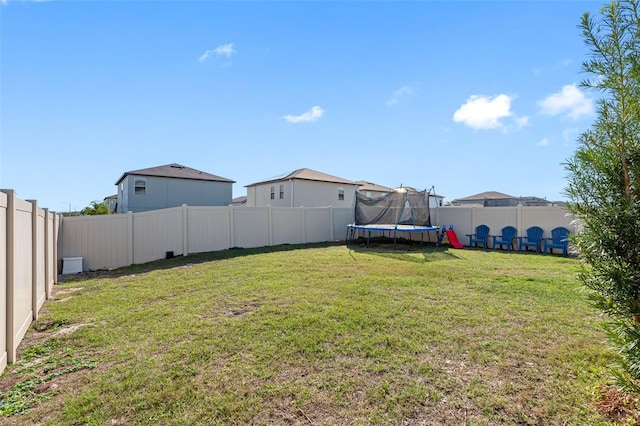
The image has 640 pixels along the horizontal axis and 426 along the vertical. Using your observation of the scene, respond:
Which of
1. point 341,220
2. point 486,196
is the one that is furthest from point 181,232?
point 486,196

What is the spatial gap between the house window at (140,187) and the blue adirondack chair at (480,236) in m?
16.7

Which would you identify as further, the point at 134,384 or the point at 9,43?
the point at 9,43

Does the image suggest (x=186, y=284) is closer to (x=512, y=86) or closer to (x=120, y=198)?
(x=512, y=86)

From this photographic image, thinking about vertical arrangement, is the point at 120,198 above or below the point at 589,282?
above

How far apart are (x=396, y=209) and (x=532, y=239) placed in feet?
16.3

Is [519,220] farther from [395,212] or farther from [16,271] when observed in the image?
[16,271]

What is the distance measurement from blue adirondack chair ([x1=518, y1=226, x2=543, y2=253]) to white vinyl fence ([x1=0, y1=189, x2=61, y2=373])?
13199 millimetres

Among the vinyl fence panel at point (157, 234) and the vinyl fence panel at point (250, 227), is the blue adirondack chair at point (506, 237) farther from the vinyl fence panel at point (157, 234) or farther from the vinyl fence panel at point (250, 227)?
the vinyl fence panel at point (157, 234)

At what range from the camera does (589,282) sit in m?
2.01

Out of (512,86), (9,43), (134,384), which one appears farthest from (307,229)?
(134,384)

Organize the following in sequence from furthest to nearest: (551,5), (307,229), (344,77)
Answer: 1. (307,229)
2. (344,77)
3. (551,5)

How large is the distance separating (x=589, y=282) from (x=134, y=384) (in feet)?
11.3

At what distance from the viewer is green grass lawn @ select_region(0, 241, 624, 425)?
2188 millimetres

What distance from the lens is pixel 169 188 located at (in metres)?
17.9
